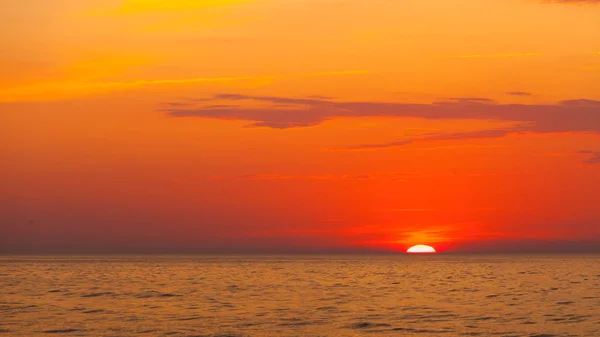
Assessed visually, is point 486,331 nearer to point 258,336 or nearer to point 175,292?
point 258,336

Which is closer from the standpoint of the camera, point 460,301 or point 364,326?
point 364,326

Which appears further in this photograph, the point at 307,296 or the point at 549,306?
the point at 307,296

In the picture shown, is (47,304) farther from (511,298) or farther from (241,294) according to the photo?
(511,298)

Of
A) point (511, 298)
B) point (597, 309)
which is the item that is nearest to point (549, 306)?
point (597, 309)

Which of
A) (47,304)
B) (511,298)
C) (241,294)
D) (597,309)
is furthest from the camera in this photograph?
(241,294)

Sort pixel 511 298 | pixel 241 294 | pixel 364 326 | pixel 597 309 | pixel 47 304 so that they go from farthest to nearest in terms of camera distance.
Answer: pixel 241 294 < pixel 511 298 < pixel 47 304 < pixel 597 309 < pixel 364 326

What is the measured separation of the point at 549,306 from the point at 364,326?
784 inches

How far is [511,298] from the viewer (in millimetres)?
70875

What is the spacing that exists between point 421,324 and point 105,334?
18586 millimetres

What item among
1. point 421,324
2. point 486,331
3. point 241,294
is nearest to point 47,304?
point 241,294

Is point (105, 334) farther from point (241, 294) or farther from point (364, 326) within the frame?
point (241, 294)

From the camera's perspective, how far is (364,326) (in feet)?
161

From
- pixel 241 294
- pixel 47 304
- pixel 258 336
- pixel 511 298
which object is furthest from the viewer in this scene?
pixel 241 294

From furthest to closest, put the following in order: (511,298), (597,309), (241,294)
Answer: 1. (241,294)
2. (511,298)
3. (597,309)
